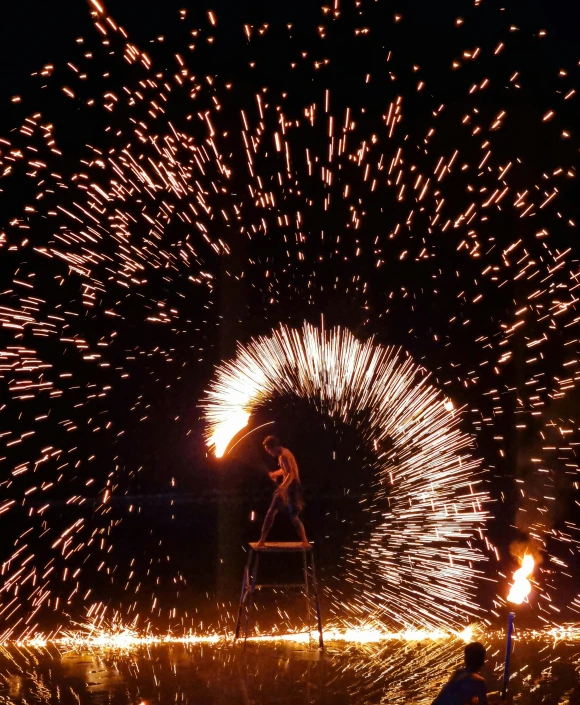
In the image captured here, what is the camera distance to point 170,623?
8.84 m

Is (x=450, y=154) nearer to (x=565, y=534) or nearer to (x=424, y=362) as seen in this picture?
(x=424, y=362)

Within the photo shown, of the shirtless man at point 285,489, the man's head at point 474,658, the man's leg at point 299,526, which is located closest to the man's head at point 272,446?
the shirtless man at point 285,489

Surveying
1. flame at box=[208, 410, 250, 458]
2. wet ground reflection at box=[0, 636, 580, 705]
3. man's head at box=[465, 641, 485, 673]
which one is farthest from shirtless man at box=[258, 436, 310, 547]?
man's head at box=[465, 641, 485, 673]

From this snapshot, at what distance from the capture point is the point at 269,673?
Answer: 6.84 metres

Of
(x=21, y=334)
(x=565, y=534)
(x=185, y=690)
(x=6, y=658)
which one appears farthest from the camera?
(x=21, y=334)

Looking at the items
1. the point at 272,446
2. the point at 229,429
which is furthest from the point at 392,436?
the point at 272,446

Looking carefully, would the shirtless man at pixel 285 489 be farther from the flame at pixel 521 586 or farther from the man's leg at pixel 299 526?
the flame at pixel 521 586

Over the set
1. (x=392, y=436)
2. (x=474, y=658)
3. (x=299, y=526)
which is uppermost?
(x=392, y=436)

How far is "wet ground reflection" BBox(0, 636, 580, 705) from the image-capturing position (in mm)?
6277

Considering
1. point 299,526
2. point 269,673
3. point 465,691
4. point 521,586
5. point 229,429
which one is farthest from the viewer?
point 229,429

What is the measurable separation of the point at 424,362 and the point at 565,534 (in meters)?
6.12

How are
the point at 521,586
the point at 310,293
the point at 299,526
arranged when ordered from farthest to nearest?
the point at 310,293, the point at 299,526, the point at 521,586

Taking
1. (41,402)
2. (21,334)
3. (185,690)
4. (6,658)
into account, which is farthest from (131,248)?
(185,690)

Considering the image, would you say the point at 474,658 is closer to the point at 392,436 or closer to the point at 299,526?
the point at 299,526
